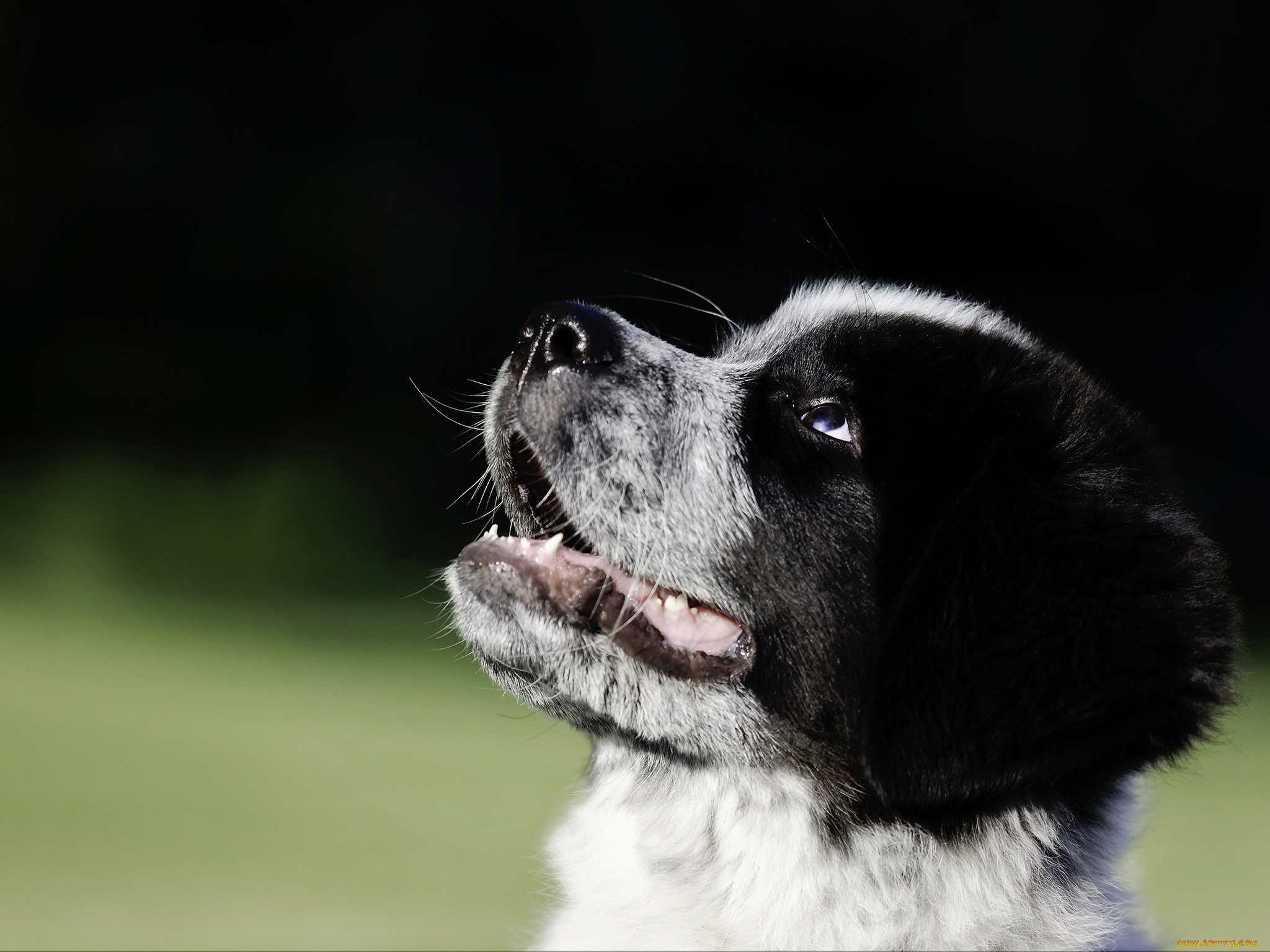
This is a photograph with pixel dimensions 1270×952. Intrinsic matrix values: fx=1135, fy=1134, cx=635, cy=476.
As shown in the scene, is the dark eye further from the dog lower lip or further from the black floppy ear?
the dog lower lip

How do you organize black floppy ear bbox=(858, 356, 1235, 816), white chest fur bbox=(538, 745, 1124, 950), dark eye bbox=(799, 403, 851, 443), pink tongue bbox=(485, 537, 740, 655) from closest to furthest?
black floppy ear bbox=(858, 356, 1235, 816)
white chest fur bbox=(538, 745, 1124, 950)
pink tongue bbox=(485, 537, 740, 655)
dark eye bbox=(799, 403, 851, 443)

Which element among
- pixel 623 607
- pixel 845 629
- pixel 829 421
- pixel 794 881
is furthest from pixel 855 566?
pixel 794 881

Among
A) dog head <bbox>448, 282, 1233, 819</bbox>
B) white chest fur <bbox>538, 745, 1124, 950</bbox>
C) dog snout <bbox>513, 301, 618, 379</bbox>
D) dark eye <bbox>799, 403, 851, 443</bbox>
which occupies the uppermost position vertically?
dog snout <bbox>513, 301, 618, 379</bbox>

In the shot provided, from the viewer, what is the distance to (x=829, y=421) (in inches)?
96.3

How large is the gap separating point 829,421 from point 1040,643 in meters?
0.66

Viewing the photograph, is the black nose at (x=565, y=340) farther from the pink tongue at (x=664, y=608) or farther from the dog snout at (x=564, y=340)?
the pink tongue at (x=664, y=608)

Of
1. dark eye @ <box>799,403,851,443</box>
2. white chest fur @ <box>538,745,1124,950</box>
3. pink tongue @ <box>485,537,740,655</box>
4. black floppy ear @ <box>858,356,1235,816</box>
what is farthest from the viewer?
dark eye @ <box>799,403,851,443</box>

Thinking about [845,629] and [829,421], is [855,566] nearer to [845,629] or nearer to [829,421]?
[845,629]

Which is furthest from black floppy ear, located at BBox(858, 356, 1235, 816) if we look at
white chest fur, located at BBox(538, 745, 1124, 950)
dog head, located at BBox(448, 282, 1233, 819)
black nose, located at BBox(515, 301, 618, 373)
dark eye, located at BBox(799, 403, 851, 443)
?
black nose, located at BBox(515, 301, 618, 373)

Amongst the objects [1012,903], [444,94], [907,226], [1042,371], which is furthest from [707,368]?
[444,94]

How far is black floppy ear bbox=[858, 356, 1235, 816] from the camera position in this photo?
6.58 ft

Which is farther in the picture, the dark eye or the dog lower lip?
the dark eye

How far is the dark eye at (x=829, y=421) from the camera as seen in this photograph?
241cm

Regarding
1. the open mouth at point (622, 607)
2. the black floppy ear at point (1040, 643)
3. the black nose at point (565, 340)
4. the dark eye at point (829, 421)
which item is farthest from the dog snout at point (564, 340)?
the black floppy ear at point (1040, 643)
